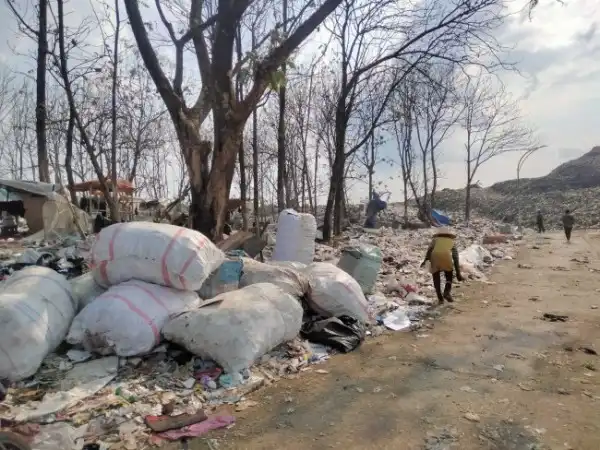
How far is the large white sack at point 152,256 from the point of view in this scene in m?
3.45

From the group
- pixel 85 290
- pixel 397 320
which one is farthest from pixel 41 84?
pixel 397 320

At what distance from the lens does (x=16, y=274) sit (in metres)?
3.48

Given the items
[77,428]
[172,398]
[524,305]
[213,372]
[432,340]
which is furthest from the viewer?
[524,305]

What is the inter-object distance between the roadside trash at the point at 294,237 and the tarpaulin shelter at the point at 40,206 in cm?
555

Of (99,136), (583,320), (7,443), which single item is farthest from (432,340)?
(99,136)

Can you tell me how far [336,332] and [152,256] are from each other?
5.20 feet

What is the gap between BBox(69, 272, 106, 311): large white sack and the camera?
12.1ft

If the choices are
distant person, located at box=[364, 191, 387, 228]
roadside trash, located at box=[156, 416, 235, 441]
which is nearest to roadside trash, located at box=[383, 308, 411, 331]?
roadside trash, located at box=[156, 416, 235, 441]

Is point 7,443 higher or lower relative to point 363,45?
lower

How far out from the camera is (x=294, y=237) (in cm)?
609

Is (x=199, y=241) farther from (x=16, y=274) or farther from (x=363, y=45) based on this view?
(x=363, y=45)

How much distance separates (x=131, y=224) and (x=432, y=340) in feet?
8.63

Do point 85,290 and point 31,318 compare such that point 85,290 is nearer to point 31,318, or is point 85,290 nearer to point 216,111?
point 31,318

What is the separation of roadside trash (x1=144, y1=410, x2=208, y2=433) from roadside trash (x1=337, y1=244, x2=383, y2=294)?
323cm
